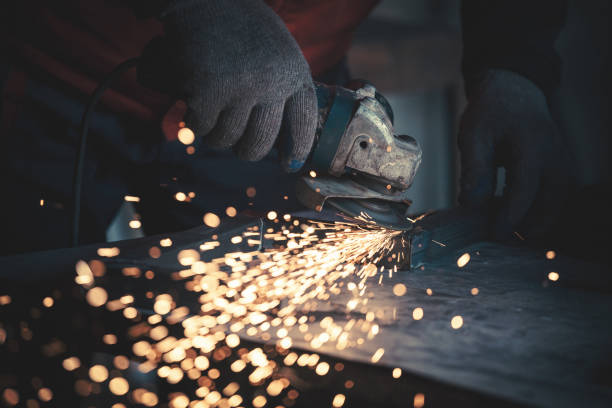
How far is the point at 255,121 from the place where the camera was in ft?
3.29

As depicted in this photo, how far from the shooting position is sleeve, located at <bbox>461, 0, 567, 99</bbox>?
4.93ft

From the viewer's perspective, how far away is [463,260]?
1197 mm

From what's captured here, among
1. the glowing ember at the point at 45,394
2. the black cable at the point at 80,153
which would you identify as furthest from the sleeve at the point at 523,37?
the glowing ember at the point at 45,394

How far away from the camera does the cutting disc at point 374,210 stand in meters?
1.05

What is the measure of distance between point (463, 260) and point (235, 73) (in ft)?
2.51

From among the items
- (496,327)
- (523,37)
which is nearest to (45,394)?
(496,327)

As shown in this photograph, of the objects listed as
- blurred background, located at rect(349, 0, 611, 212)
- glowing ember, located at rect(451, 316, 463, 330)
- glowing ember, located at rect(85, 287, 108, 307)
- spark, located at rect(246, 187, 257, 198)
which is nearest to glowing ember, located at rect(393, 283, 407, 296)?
glowing ember, located at rect(451, 316, 463, 330)

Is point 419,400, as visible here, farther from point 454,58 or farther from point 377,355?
point 454,58

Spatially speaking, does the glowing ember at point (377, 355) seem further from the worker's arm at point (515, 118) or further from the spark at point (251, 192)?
the spark at point (251, 192)

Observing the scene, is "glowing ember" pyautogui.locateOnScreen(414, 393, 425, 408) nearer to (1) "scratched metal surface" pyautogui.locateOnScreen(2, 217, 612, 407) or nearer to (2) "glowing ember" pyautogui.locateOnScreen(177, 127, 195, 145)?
(1) "scratched metal surface" pyautogui.locateOnScreen(2, 217, 612, 407)

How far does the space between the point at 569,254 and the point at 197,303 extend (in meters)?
1.20

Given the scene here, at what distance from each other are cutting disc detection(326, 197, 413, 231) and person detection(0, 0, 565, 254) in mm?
137

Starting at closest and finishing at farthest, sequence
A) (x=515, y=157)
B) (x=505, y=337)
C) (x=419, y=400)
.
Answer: (x=419, y=400) → (x=505, y=337) → (x=515, y=157)

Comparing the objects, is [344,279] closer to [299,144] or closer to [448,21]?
[299,144]
